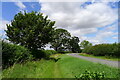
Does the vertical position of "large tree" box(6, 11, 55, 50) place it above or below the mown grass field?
above

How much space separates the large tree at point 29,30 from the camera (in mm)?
19062

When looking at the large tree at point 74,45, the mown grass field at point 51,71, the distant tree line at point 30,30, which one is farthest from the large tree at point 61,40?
the mown grass field at point 51,71

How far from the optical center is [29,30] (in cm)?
1878

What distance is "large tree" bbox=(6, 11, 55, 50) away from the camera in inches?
750

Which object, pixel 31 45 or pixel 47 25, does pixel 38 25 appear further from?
pixel 31 45

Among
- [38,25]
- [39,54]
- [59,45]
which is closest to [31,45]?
[39,54]

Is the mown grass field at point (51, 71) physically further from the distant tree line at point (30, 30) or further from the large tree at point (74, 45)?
the large tree at point (74, 45)

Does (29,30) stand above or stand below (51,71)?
above

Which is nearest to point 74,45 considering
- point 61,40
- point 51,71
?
point 61,40

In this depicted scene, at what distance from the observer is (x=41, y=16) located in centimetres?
2205

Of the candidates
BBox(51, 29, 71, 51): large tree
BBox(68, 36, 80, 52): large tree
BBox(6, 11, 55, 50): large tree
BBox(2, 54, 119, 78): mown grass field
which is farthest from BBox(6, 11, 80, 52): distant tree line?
BBox(68, 36, 80, 52): large tree

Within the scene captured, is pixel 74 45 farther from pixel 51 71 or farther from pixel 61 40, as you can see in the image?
pixel 51 71

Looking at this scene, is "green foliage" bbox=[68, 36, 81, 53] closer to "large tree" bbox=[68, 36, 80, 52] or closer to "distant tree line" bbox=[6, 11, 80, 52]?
"large tree" bbox=[68, 36, 80, 52]

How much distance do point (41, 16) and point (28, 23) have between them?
3422 mm
